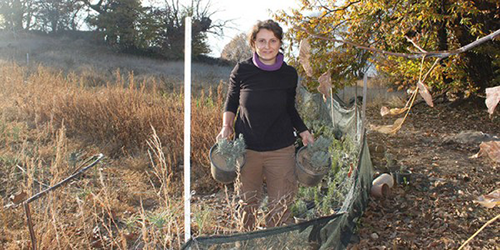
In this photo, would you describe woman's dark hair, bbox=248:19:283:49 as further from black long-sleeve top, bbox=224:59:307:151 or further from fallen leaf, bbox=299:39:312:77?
fallen leaf, bbox=299:39:312:77

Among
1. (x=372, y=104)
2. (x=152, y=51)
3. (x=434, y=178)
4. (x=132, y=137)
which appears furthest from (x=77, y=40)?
(x=434, y=178)

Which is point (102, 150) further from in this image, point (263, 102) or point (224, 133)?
point (263, 102)

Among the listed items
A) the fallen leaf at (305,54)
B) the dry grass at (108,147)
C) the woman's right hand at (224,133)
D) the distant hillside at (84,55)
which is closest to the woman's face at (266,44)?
the woman's right hand at (224,133)

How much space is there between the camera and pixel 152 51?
85.5 feet

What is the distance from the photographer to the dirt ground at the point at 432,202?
302 centimetres

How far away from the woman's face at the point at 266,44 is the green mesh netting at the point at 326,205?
59 cm

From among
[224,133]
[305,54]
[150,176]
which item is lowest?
[150,176]

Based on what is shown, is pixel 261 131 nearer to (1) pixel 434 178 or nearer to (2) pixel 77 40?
(1) pixel 434 178

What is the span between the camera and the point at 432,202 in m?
3.63

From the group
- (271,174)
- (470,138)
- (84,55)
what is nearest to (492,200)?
(271,174)

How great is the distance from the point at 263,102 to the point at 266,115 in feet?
0.29

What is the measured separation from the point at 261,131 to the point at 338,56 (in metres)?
4.03

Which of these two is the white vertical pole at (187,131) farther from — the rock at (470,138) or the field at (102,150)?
the rock at (470,138)

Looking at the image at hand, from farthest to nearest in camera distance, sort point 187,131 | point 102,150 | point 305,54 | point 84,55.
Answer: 1. point 84,55
2. point 102,150
3. point 187,131
4. point 305,54
